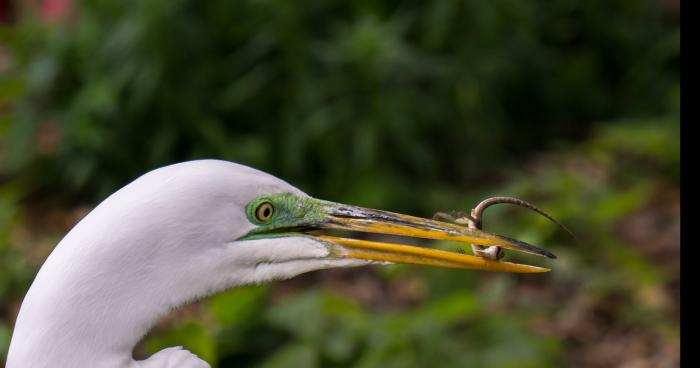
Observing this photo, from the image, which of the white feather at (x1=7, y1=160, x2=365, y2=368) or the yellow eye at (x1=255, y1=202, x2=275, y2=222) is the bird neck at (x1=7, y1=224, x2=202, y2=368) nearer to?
the white feather at (x1=7, y1=160, x2=365, y2=368)

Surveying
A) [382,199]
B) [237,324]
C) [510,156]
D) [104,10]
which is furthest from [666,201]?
[104,10]

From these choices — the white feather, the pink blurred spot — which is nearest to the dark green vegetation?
the pink blurred spot

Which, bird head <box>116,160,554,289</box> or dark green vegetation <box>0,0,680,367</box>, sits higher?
dark green vegetation <box>0,0,680,367</box>

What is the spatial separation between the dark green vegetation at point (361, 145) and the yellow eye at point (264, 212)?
1.37m

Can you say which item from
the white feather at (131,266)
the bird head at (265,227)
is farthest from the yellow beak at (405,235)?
the white feather at (131,266)

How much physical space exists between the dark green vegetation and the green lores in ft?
4.36

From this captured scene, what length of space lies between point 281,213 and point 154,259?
19 cm

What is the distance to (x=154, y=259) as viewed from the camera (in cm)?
107

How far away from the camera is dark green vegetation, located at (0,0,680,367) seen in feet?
9.68

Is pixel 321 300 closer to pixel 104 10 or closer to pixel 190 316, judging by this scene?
pixel 190 316

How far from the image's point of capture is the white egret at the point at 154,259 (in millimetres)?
1048

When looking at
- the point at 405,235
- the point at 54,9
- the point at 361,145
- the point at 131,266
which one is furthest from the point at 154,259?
the point at 54,9

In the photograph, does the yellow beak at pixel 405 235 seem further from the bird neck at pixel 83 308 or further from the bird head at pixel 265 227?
the bird neck at pixel 83 308

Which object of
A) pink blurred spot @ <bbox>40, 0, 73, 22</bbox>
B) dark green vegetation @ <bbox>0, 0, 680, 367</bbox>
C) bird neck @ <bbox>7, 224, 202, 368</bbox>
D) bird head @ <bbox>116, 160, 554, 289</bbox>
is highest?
pink blurred spot @ <bbox>40, 0, 73, 22</bbox>
